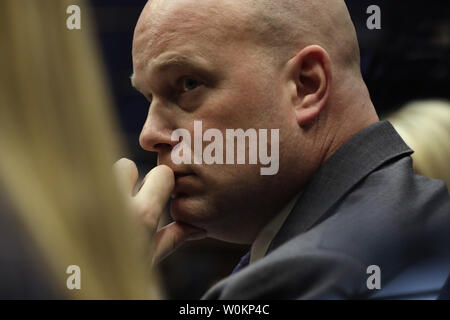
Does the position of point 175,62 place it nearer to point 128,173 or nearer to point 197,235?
point 128,173

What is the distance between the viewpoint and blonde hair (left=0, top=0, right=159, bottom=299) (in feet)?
2.12

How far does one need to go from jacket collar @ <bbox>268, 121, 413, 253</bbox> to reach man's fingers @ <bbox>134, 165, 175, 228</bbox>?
22 centimetres

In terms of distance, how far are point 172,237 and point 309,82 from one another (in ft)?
1.27

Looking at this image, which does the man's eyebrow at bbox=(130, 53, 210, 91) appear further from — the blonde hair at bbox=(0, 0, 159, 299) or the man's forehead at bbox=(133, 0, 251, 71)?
the blonde hair at bbox=(0, 0, 159, 299)

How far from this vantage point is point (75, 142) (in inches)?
26.4

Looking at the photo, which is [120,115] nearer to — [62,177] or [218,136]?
[218,136]

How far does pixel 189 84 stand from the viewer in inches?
48.8

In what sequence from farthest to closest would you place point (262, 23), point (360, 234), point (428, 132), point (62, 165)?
point (428, 132)
point (262, 23)
point (360, 234)
point (62, 165)

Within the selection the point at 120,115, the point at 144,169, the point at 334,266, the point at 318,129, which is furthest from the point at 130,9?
the point at 334,266

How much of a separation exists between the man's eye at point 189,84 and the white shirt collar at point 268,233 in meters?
0.28

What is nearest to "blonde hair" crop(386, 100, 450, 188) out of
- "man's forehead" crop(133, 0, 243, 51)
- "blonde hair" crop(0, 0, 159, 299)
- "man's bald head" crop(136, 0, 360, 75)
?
"man's bald head" crop(136, 0, 360, 75)

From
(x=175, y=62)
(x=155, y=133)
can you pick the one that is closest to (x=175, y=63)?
(x=175, y=62)

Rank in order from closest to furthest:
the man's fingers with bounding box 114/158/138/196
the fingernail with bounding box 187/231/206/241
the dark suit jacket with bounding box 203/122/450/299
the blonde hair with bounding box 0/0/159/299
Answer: the blonde hair with bounding box 0/0/159/299, the dark suit jacket with bounding box 203/122/450/299, the man's fingers with bounding box 114/158/138/196, the fingernail with bounding box 187/231/206/241

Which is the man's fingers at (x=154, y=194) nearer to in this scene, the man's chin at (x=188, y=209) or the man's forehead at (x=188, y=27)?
the man's chin at (x=188, y=209)
